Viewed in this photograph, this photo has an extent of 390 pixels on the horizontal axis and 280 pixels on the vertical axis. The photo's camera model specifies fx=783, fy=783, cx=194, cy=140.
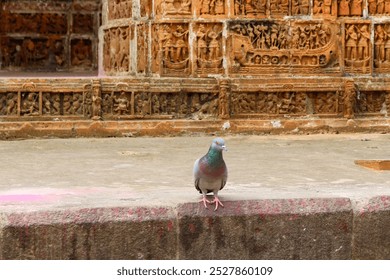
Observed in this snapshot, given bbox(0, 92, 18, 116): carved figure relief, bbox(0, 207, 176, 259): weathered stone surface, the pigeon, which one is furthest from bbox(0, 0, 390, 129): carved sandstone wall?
the pigeon

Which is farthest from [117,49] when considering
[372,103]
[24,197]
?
[24,197]

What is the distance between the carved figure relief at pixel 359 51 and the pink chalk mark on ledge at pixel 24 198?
23.5ft

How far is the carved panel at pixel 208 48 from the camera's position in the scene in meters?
11.4

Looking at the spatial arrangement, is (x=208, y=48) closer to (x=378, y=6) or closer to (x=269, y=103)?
(x=269, y=103)

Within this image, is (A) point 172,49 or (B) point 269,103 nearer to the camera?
(B) point 269,103

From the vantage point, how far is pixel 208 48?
37.6 feet

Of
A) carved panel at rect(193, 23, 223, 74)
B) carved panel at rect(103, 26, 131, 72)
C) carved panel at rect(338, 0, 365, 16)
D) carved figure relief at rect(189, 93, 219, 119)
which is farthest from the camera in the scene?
carved panel at rect(103, 26, 131, 72)

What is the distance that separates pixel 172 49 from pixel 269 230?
635cm

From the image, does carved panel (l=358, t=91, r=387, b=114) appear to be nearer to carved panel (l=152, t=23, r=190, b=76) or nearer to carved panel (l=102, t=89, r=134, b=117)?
carved panel (l=152, t=23, r=190, b=76)

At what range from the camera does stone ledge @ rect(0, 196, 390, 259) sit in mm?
5020

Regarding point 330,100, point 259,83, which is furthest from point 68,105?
point 330,100

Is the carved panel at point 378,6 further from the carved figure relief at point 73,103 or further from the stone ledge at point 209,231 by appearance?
the stone ledge at point 209,231

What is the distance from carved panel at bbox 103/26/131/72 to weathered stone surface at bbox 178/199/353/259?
706cm

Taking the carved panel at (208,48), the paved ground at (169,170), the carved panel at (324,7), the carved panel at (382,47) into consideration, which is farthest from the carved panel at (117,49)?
the carved panel at (382,47)
